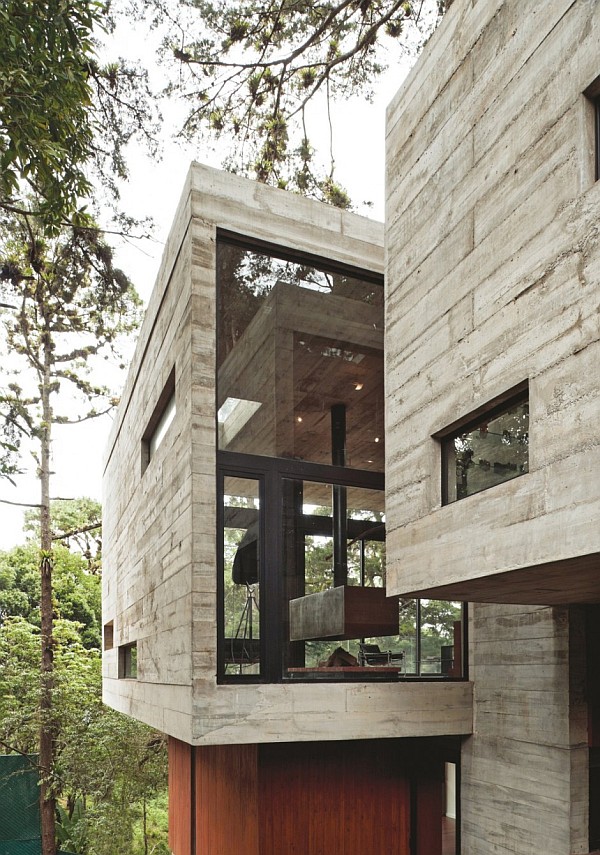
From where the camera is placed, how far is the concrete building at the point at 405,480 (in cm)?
369

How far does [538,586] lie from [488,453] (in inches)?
32.1

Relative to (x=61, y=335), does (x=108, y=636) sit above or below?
below

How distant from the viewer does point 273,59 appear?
9109mm

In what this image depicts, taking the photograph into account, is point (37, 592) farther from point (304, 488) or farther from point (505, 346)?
point (505, 346)

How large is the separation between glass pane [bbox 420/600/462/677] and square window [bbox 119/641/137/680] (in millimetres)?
4343

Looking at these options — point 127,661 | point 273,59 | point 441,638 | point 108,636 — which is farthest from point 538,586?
point 108,636

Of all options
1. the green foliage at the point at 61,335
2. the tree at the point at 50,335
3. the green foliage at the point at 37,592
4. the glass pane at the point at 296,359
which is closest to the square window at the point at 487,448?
the glass pane at the point at 296,359

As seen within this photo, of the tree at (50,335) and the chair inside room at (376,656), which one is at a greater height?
the tree at (50,335)

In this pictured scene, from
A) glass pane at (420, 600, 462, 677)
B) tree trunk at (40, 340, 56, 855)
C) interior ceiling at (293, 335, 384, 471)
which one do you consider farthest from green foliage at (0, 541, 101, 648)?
interior ceiling at (293, 335, 384, 471)

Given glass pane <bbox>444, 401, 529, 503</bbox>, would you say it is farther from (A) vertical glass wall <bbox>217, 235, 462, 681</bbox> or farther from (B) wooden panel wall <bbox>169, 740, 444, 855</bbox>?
(B) wooden panel wall <bbox>169, 740, 444, 855</bbox>

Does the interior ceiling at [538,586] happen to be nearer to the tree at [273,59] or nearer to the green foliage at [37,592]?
the tree at [273,59]

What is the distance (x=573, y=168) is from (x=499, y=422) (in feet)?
4.17

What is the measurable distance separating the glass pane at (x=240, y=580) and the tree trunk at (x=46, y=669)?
26.7 ft

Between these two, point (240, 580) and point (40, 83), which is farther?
point (240, 580)
